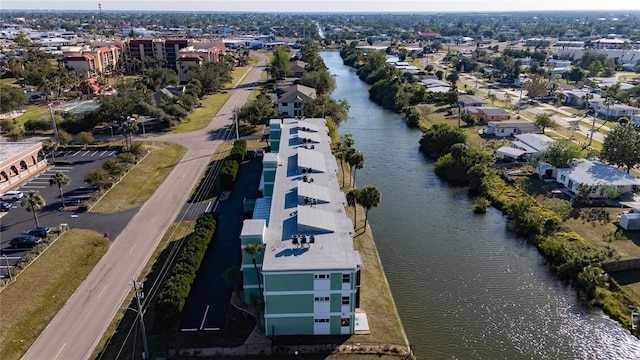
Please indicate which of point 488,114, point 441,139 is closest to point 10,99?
point 441,139

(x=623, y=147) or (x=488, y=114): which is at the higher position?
(x=623, y=147)

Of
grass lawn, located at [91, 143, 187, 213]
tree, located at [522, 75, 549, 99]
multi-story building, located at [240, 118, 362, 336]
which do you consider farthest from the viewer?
tree, located at [522, 75, 549, 99]

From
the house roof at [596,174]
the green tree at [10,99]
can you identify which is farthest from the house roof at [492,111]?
the green tree at [10,99]

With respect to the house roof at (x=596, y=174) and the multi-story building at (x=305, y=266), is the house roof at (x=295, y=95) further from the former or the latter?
the multi-story building at (x=305, y=266)

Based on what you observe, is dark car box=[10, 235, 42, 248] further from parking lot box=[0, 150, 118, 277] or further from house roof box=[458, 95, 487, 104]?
house roof box=[458, 95, 487, 104]

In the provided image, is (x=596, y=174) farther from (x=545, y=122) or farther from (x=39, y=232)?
(x=39, y=232)

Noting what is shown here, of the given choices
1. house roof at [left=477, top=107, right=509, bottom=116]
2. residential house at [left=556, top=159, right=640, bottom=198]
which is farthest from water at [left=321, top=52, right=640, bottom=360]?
house roof at [left=477, top=107, right=509, bottom=116]

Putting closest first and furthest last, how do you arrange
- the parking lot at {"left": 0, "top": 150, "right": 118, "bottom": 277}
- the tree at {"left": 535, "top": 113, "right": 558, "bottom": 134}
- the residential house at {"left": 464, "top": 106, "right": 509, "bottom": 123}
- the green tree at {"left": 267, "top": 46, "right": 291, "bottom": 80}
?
the parking lot at {"left": 0, "top": 150, "right": 118, "bottom": 277} < the tree at {"left": 535, "top": 113, "right": 558, "bottom": 134} < the residential house at {"left": 464, "top": 106, "right": 509, "bottom": 123} < the green tree at {"left": 267, "top": 46, "right": 291, "bottom": 80}
